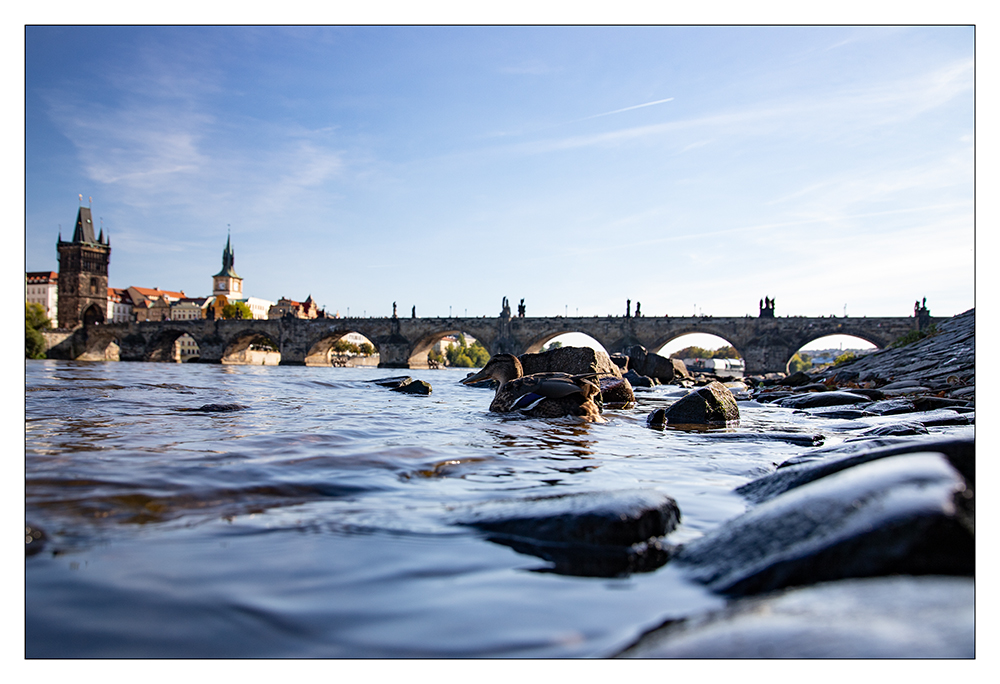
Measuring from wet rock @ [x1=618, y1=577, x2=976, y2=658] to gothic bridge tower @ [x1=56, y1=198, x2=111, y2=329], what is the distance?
78.2m

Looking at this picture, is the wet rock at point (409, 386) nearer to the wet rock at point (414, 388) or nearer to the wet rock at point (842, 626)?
the wet rock at point (414, 388)

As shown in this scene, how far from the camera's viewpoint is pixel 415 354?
210 ft

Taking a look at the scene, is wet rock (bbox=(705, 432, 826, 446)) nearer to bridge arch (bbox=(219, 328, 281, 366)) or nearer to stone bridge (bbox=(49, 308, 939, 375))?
stone bridge (bbox=(49, 308, 939, 375))

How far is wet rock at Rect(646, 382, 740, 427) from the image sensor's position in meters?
8.19

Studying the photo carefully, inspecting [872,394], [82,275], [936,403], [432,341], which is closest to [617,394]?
[872,394]

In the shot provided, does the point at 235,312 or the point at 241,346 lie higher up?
the point at 235,312

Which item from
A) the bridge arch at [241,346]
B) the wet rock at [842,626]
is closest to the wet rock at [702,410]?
the wet rock at [842,626]

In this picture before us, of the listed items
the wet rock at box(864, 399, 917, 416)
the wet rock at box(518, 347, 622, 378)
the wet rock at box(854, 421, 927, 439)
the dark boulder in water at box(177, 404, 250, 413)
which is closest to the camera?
the wet rock at box(854, 421, 927, 439)

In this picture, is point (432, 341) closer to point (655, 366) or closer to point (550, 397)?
point (655, 366)

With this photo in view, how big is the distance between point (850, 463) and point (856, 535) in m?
Result: 1.44

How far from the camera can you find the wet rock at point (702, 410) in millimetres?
8188

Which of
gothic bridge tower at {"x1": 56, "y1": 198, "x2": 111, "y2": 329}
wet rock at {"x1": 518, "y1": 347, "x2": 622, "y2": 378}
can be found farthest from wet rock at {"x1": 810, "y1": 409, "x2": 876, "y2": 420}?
gothic bridge tower at {"x1": 56, "y1": 198, "x2": 111, "y2": 329}

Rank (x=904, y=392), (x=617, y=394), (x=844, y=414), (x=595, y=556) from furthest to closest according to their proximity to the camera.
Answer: (x=617, y=394), (x=904, y=392), (x=844, y=414), (x=595, y=556)

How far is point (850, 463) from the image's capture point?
2.82 meters
